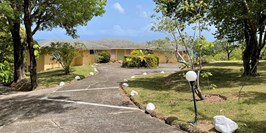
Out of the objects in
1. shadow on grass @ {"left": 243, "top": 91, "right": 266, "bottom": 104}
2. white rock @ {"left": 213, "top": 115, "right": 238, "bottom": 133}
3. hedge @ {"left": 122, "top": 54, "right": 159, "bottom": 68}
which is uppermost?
hedge @ {"left": 122, "top": 54, "right": 159, "bottom": 68}

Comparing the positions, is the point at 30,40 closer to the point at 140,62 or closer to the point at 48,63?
the point at 140,62

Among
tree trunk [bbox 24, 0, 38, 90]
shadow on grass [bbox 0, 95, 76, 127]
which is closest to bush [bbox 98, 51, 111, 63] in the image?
tree trunk [bbox 24, 0, 38, 90]

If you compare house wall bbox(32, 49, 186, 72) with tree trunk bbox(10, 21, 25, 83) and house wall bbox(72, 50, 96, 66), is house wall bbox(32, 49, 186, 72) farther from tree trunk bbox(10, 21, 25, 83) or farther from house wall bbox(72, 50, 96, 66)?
tree trunk bbox(10, 21, 25, 83)

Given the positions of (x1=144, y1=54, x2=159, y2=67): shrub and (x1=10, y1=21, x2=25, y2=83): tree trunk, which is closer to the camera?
(x1=10, y1=21, x2=25, y2=83): tree trunk

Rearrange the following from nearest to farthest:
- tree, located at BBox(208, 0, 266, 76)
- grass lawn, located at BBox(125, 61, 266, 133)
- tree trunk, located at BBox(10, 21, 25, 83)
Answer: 1. grass lawn, located at BBox(125, 61, 266, 133)
2. tree, located at BBox(208, 0, 266, 76)
3. tree trunk, located at BBox(10, 21, 25, 83)

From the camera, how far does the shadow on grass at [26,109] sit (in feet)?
30.2

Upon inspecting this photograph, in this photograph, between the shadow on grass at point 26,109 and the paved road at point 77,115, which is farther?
the shadow on grass at point 26,109

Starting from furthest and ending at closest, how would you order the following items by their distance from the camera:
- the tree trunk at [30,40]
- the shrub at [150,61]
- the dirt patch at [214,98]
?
the shrub at [150,61] → the tree trunk at [30,40] → the dirt patch at [214,98]

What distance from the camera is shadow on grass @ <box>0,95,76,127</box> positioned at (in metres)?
9.21

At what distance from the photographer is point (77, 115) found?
8.94 meters

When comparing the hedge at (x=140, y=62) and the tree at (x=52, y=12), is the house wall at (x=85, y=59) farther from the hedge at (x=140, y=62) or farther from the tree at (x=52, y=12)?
the tree at (x=52, y=12)

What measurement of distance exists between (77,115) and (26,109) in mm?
2545

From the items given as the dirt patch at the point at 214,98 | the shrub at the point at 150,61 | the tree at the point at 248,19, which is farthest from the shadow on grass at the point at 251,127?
the shrub at the point at 150,61

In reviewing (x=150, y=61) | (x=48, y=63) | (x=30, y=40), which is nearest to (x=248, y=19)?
(x=30, y=40)
